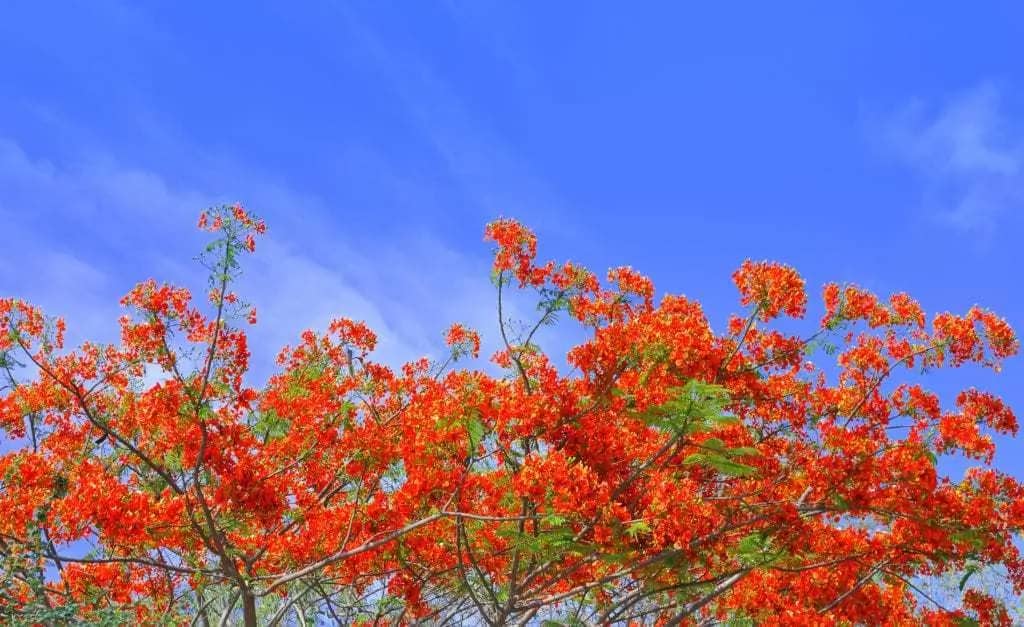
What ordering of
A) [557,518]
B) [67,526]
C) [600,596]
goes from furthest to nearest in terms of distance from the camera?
[600,596], [67,526], [557,518]

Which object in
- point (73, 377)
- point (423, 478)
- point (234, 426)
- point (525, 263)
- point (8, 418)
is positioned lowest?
point (423, 478)

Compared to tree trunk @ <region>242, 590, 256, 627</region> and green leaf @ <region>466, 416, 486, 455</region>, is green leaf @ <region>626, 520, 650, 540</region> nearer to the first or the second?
green leaf @ <region>466, 416, 486, 455</region>

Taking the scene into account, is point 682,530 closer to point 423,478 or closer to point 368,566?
point 423,478

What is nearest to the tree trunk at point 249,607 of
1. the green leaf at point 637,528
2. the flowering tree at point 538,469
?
the flowering tree at point 538,469

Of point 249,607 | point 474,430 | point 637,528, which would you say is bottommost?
point 637,528

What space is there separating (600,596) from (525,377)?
356 cm

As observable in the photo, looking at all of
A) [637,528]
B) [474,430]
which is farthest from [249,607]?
[637,528]

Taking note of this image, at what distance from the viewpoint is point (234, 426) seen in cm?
837

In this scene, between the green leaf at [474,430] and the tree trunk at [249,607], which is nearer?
the green leaf at [474,430]

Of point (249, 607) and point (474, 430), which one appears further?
point (249, 607)

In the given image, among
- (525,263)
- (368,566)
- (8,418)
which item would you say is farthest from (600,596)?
(8,418)

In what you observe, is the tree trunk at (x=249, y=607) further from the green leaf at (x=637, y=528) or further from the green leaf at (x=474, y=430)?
the green leaf at (x=637, y=528)

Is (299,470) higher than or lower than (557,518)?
higher

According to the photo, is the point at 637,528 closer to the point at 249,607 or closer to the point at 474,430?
the point at 474,430
